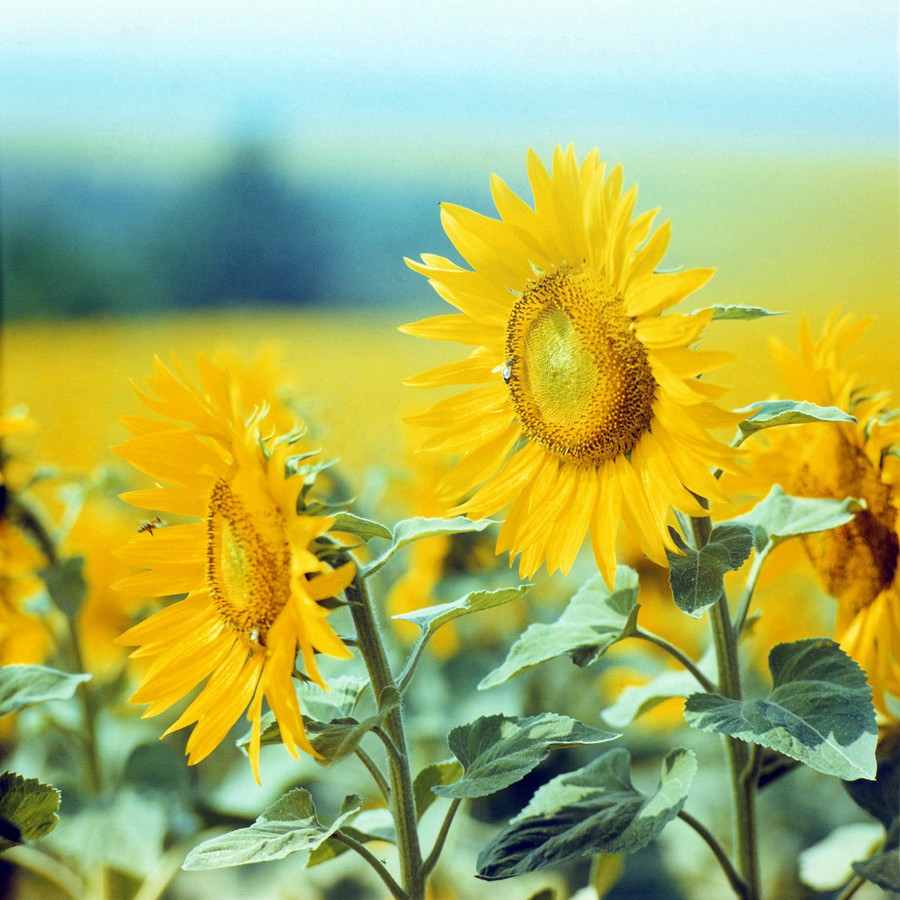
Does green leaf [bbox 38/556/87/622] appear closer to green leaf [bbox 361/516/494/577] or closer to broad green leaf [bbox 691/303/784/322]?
green leaf [bbox 361/516/494/577]

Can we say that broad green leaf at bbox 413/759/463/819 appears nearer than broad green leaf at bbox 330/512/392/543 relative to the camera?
No

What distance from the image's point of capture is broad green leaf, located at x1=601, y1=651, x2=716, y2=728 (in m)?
0.71

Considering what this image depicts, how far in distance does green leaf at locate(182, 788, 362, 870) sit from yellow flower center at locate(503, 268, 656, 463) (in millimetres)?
237

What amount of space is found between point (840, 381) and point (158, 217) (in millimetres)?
1316

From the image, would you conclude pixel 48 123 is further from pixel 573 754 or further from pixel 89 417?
pixel 573 754

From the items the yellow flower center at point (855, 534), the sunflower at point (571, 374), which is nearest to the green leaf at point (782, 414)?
the sunflower at point (571, 374)

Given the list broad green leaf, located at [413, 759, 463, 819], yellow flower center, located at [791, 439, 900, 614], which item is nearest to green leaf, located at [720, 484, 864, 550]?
yellow flower center, located at [791, 439, 900, 614]

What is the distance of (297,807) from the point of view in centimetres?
60

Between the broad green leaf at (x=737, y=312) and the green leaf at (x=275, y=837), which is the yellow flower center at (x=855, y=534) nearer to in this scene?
the broad green leaf at (x=737, y=312)

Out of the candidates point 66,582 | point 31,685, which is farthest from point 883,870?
point 66,582

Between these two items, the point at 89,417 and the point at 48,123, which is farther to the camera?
the point at 48,123

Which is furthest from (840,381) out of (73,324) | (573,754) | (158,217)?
(73,324)

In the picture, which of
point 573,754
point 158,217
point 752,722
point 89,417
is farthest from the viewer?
point 158,217

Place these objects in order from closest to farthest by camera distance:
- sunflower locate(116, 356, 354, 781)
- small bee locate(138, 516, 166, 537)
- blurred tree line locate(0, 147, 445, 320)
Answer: sunflower locate(116, 356, 354, 781) → small bee locate(138, 516, 166, 537) → blurred tree line locate(0, 147, 445, 320)
